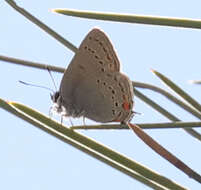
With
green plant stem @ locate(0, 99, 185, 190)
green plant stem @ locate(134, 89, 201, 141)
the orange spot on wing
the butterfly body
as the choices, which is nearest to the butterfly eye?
the butterfly body

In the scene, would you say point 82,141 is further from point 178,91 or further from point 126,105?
A: point 126,105

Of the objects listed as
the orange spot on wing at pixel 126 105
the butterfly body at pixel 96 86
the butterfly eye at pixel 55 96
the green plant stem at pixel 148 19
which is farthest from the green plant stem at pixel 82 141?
the butterfly eye at pixel 55 96

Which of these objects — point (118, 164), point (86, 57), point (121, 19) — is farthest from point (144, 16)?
point (86, 57)

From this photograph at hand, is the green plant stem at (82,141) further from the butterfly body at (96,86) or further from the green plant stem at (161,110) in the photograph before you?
the butterfly body at (96,86)

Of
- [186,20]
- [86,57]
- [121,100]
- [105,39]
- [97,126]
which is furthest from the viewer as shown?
[121,100]

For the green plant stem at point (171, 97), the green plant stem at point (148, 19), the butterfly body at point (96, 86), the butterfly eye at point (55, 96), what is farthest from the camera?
the butterfly eye at point (55, 96)

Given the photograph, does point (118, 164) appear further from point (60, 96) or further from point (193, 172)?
point (60, 96)

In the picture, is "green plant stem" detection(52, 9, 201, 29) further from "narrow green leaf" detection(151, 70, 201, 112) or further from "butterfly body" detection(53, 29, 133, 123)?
"butterfly body" detection(53, 29, 133, 123)

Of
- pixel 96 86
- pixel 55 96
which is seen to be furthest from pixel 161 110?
pixel 55 96
